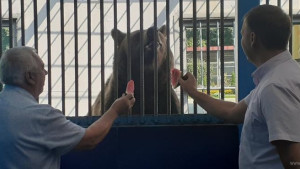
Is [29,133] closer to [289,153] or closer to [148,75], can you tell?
[289,153]

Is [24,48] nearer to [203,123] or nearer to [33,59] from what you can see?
[33,59]

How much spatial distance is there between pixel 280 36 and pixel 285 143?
32cm

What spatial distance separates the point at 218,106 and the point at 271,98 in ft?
2.10

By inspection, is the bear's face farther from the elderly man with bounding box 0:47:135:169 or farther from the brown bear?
the elderly man with bounding box 0:47:135:169

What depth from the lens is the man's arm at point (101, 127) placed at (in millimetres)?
1509

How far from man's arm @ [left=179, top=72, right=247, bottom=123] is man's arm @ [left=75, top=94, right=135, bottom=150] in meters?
0.28

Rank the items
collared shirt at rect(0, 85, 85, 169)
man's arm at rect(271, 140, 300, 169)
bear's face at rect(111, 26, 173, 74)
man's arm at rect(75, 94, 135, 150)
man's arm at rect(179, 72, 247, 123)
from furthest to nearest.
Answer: bear's face at rect(111, 26, 173, 74), man's arm at rect(179, 72, 247, 123), man's arm at rect(75, 94, 135, 150), collared shirt at rect(0, 85, 85, 169), man's arm at rect(271, 140, 300, 169)

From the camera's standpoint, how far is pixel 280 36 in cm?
122

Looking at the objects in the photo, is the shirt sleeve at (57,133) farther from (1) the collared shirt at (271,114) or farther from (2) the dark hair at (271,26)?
(2) the dark hair at (271,26)

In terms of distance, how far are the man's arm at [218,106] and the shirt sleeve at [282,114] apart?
0.50 metres

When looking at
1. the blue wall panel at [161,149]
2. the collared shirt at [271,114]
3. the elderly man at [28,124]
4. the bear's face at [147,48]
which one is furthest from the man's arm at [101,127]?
the bear's face at [147,48]

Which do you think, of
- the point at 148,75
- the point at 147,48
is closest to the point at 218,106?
the point at 147,48

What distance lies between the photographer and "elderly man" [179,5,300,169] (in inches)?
43.5

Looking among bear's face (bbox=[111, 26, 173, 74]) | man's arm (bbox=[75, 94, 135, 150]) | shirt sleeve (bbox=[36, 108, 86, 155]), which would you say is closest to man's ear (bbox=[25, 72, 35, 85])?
shirt sleeve (bbox=[36, 108, 86, 155])
